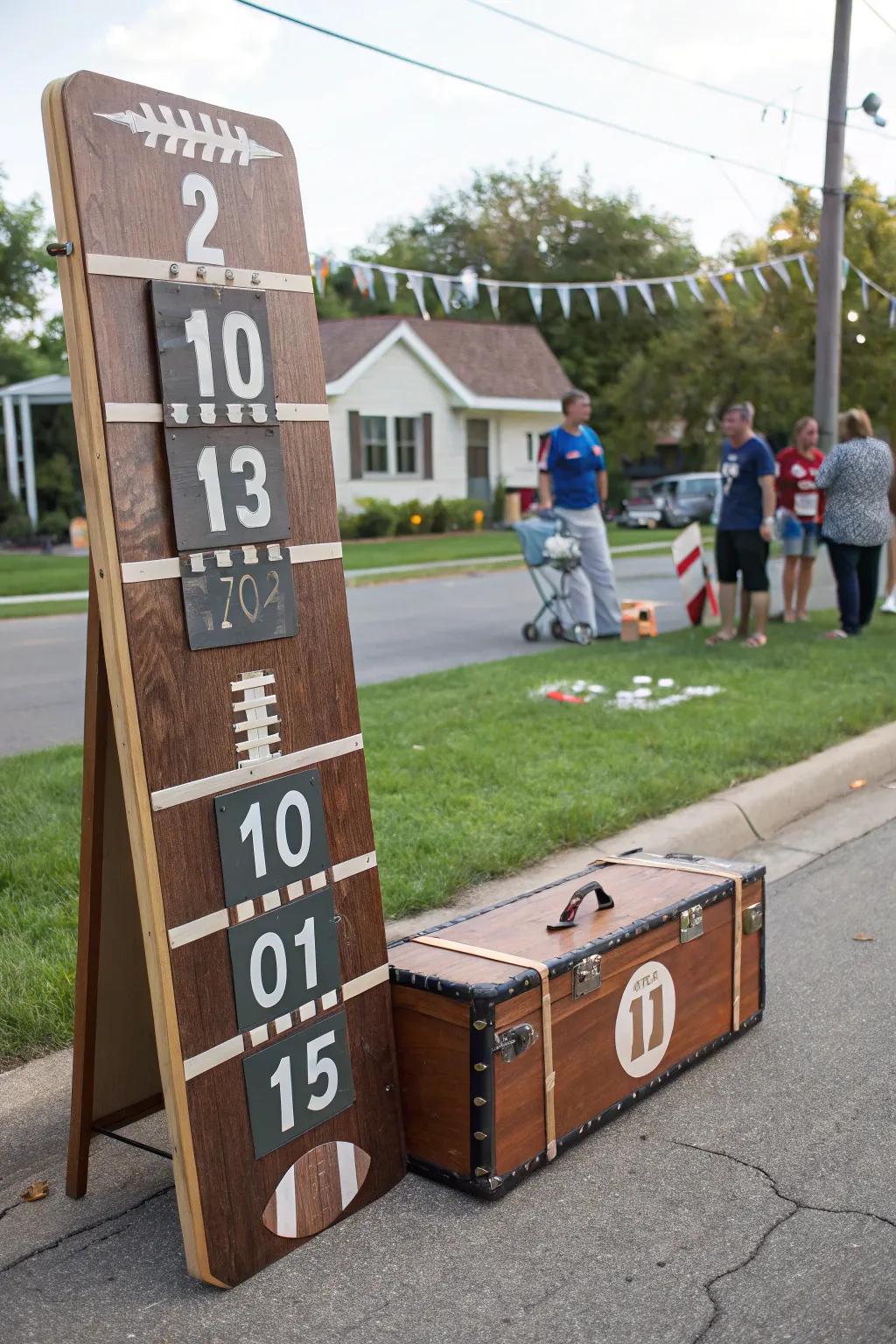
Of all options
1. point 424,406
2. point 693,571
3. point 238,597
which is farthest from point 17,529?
point 238,597

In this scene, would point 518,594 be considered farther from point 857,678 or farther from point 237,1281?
point 237,1281

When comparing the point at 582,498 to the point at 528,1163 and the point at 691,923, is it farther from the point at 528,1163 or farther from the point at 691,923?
the point at 528,1163

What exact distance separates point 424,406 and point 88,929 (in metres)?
32.1

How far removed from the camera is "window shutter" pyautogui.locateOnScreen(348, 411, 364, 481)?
3225cm

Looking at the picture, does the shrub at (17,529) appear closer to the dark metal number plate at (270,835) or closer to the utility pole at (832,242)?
the utility pole at (832,242)

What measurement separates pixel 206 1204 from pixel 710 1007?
1.71m

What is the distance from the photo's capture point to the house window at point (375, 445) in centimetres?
3295

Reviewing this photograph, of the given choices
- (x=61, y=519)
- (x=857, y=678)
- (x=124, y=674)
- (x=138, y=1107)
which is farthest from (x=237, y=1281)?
(x=61, y=519)

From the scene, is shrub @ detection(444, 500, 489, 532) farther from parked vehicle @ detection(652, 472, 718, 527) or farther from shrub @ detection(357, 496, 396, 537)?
parked vehicle @ detection(652, 472, 718, 527)

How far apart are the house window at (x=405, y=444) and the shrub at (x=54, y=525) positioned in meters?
8.67

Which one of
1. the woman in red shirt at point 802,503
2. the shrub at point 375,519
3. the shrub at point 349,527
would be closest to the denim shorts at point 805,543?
the woman in red shirt at point 802,503

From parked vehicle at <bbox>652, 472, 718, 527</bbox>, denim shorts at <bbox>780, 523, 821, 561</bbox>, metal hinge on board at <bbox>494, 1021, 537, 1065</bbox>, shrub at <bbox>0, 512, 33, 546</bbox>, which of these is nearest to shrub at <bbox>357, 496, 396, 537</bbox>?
shrub at <bbox>0, 512, 33, 546</bbox>

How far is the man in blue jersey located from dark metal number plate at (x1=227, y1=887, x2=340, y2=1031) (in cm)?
833

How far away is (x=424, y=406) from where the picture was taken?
112 feet
